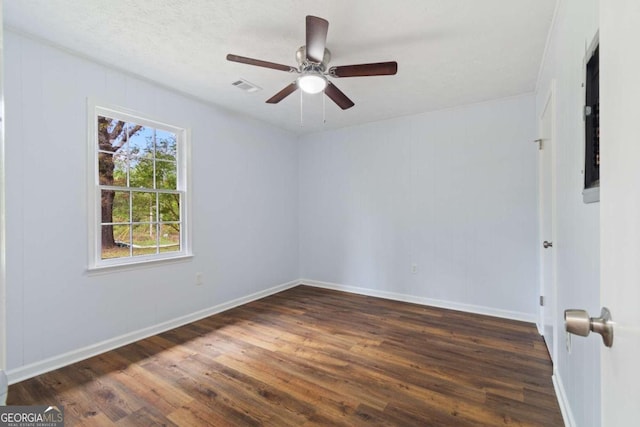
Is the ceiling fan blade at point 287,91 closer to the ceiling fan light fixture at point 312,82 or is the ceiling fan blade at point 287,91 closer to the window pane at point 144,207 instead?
the ceiling fan light fixture at point 312,82

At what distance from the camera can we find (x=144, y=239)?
294 centimetres

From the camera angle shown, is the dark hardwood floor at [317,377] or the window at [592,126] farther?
the dark hardwood floor at [317,377]

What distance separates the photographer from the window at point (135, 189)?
2.60 meters

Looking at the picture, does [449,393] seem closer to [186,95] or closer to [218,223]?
[218,223]

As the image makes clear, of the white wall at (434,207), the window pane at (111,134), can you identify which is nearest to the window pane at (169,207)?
the window pane at (111,134)

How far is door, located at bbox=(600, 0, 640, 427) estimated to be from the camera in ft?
1.52

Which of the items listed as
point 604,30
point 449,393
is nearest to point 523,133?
point 449,393

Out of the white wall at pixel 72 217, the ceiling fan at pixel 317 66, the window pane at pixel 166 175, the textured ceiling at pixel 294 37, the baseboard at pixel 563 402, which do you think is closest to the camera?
the baseboard at pixel 563 402

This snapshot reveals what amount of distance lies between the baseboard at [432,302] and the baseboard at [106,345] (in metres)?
1.35

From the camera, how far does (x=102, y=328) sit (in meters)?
2.54

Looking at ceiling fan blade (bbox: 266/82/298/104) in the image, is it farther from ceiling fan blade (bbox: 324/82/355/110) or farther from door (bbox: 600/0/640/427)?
door (bbox: 600/0/640/427)

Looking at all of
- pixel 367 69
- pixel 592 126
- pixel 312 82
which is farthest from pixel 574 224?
pixel 312 82

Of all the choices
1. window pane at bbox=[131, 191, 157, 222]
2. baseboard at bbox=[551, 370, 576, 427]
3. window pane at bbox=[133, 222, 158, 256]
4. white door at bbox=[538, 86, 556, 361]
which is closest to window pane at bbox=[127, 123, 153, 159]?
window pane at bbox=[131, 191, 157, 222]

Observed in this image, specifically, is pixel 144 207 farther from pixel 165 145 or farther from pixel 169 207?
pixel 165 145
